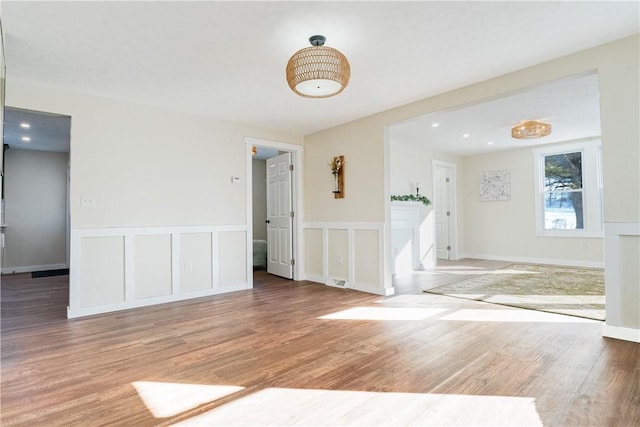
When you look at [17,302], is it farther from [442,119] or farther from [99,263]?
[442,119]

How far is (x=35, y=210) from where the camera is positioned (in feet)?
21.6

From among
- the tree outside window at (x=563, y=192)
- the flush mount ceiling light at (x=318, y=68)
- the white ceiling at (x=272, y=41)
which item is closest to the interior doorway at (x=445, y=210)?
the tree outside window at (x=563, y=192)

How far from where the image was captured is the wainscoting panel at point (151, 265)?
3.57 metres

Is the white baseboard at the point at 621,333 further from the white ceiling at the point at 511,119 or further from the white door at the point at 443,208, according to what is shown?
the white door at the point at 443,208

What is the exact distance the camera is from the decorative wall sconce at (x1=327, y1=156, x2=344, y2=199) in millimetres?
4898

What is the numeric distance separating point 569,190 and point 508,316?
4791mm

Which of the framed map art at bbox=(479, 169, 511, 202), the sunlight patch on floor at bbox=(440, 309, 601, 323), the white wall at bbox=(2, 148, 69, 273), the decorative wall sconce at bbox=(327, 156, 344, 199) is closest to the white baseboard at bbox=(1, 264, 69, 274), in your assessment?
the white wall at bbox=(2, 148, 69, 273)

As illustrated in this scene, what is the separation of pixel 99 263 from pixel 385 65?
360cm

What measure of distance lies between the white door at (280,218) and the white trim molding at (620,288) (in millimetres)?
3976

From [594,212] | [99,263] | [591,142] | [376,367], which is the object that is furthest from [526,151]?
[99,263]

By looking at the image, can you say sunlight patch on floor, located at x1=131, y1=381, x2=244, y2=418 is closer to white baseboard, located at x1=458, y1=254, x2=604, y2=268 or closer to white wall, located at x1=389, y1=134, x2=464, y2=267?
white wall, located at x1=389, y1=134, x2=464, y2=267

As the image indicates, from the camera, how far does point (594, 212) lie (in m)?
6.28

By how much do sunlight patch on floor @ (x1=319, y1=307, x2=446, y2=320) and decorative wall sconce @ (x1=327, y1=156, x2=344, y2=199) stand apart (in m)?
1.85

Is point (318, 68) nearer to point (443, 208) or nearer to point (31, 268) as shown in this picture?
point (443, 208)
